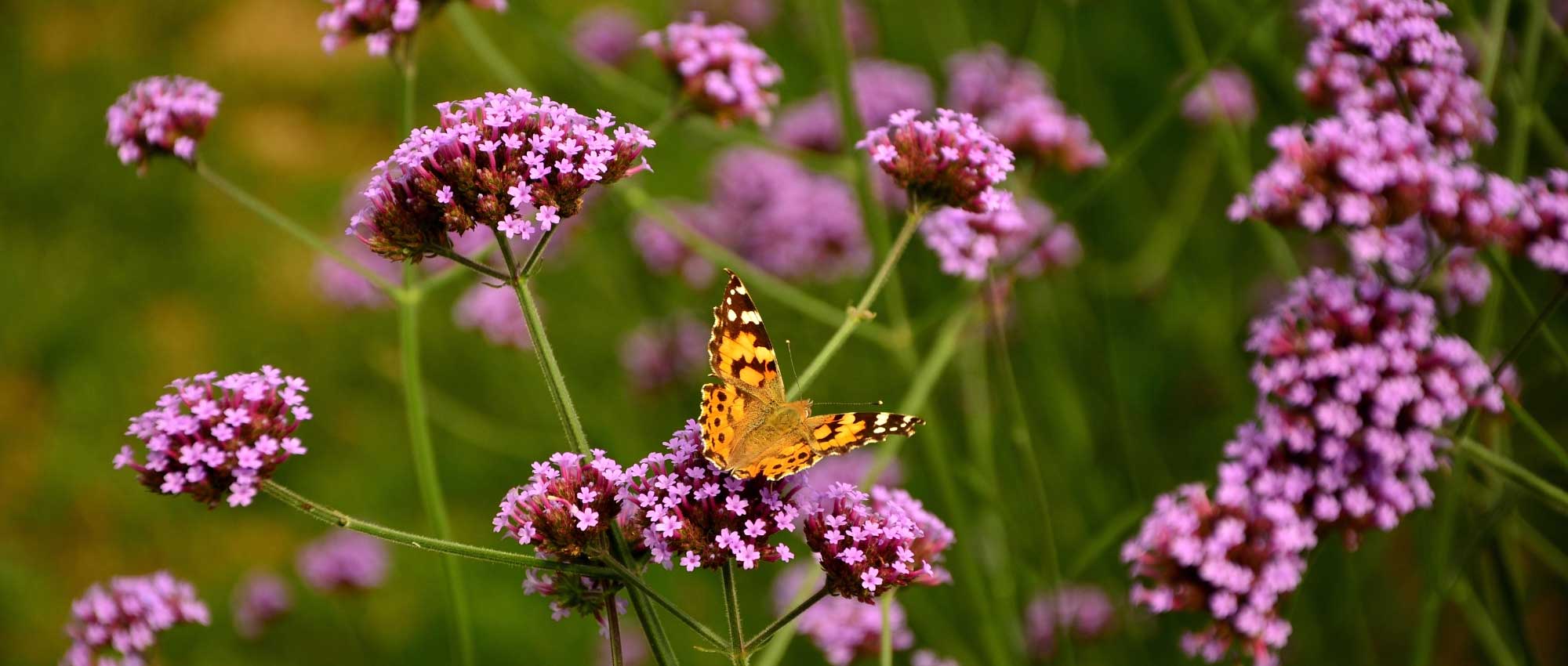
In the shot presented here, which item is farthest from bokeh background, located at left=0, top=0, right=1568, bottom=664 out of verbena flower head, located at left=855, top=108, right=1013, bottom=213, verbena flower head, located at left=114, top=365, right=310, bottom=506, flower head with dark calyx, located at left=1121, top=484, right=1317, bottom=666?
verbena flower head, located at left=114, top=365, right=310, bottom=506

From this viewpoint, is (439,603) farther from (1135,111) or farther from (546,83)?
(1135,111)

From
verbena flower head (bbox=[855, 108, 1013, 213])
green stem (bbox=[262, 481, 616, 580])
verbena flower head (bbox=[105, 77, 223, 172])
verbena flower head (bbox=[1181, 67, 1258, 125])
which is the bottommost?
green stem (bbox=[262, 481, 616, 580])

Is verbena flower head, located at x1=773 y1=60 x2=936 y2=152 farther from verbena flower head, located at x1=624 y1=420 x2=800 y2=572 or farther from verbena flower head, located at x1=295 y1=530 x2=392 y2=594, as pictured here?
verbena flower head, located at x1=624 y1=420 x2=800 y2=572

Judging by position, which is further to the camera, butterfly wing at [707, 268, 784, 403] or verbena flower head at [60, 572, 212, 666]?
verbena flower head at [60, 572, 212, 666]

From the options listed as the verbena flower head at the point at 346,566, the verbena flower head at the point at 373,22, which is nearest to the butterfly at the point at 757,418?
the verbena flower head at the point at 373,22

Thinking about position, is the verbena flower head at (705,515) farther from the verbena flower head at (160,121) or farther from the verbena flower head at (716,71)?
the verbena flower head at (160,121)

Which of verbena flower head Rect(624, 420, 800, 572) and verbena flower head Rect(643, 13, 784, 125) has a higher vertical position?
verbena flower head Rect(643, 13, 784, 125)

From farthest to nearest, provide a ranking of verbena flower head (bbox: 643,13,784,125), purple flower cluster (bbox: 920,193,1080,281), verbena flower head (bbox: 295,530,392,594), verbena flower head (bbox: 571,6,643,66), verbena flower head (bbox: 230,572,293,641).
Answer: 1. verbena flower head (bbox: 571,6,643,66)
2. verbena flower head (bbox: 230,572,293,641)
3. verbena flower head (bbox: 295,530,392,594)
4. verbena flower head (bbox: 643,13,784,125)
5. purple flower cluster (bbox: 920,193,1080,281)

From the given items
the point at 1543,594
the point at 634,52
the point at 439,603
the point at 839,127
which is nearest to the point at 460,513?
the point at 439,603
